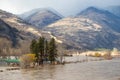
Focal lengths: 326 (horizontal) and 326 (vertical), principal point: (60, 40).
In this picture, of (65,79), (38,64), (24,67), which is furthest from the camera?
(38,64)

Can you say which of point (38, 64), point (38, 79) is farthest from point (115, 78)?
point (38, 64)

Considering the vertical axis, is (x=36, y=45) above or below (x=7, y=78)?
above

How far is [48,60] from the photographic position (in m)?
165

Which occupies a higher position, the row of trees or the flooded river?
the row of trees

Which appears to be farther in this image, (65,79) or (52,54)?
(52,54)

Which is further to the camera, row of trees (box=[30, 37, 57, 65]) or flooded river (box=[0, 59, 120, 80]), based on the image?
row of trees (box=[30, 37, 57, 65])

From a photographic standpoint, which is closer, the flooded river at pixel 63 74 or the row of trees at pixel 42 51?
the flooded river at pixel 63 74

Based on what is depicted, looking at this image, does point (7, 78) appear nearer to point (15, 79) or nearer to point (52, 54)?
point (15, 79)

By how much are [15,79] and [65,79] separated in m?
14.9

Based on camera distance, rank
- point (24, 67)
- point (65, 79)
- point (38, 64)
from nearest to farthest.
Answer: point (65, 79) < point (24, 67) < point (38, 64)

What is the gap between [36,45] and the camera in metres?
160

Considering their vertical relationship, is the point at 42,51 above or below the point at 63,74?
above

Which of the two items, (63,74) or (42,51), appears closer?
(63,74)

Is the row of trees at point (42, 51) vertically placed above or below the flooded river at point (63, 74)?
above
